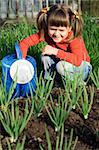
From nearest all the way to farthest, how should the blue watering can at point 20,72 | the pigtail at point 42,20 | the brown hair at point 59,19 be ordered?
the blue watering can at point 20,72 < the brown hair at point 59,19 < the pigtail at point 42,20

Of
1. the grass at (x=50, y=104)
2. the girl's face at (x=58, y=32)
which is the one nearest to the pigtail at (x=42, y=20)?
the girl's face at (x=58, y=32)

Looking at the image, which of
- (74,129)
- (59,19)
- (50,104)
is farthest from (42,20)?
(74,129)

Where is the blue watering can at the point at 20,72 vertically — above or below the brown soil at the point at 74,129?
above

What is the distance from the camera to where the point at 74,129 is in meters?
2.63

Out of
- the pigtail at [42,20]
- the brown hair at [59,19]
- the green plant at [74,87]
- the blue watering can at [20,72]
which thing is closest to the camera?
the green plant at [74,87]

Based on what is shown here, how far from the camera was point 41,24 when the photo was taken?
3578 millimetres

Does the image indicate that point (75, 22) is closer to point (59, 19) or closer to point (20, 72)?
point (59, 19)

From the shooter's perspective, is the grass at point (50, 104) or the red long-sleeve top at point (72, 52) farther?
the red long-sleeve top at point (72, 52)

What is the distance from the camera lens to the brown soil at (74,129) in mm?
2465

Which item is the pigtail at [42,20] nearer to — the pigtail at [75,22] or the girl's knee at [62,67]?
the pigtail at [75,22]

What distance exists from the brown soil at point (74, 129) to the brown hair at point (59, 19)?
80cm

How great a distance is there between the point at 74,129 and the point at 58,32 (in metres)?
1.00

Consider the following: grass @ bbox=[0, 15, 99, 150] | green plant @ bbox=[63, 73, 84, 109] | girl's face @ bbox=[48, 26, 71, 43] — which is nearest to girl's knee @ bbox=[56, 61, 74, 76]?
girl's face @ bbox=[48, 26, 71, 43]

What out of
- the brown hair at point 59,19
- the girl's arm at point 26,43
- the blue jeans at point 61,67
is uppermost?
the brown hair at point 59,19
